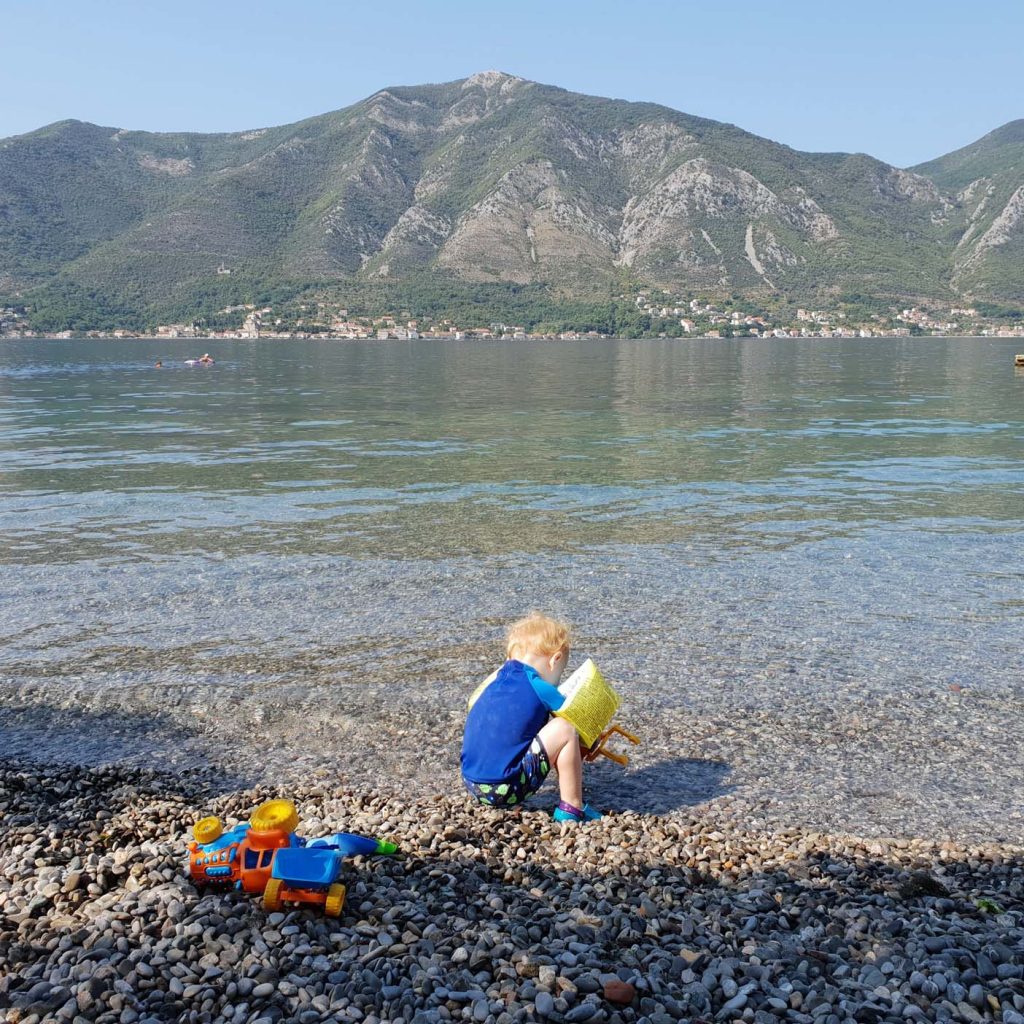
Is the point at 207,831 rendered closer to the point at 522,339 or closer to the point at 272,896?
the point at 272,896

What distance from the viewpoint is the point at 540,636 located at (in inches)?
276

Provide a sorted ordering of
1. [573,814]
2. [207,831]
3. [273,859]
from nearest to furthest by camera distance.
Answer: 1. [273,859]
2. [207,831]
3. [573,814]

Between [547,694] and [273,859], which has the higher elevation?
[547,694]

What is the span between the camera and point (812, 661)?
Answer: 10.5 metres

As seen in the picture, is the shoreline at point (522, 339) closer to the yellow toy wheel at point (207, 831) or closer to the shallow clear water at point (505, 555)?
the shallow clear water at point (505, 555)

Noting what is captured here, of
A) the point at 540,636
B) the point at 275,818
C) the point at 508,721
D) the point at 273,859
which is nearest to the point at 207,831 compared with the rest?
the point at 275,818

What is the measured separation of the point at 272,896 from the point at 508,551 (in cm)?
1098

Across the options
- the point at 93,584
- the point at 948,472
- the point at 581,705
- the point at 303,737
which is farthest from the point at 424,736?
the point at 948,472

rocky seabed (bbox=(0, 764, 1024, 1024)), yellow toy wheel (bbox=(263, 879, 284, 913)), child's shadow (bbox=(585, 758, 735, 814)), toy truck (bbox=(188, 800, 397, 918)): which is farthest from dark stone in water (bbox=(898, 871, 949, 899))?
yellow toy wheel (bbox=(263, 879, 284, 913))

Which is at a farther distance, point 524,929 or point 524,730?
point 524,730

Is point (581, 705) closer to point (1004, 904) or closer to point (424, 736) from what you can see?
point (424, 736)

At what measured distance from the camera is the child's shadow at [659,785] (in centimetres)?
741

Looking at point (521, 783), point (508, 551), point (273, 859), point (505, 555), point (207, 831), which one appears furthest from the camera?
point (508, 551)

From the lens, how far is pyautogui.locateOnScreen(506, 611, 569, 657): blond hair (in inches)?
276
